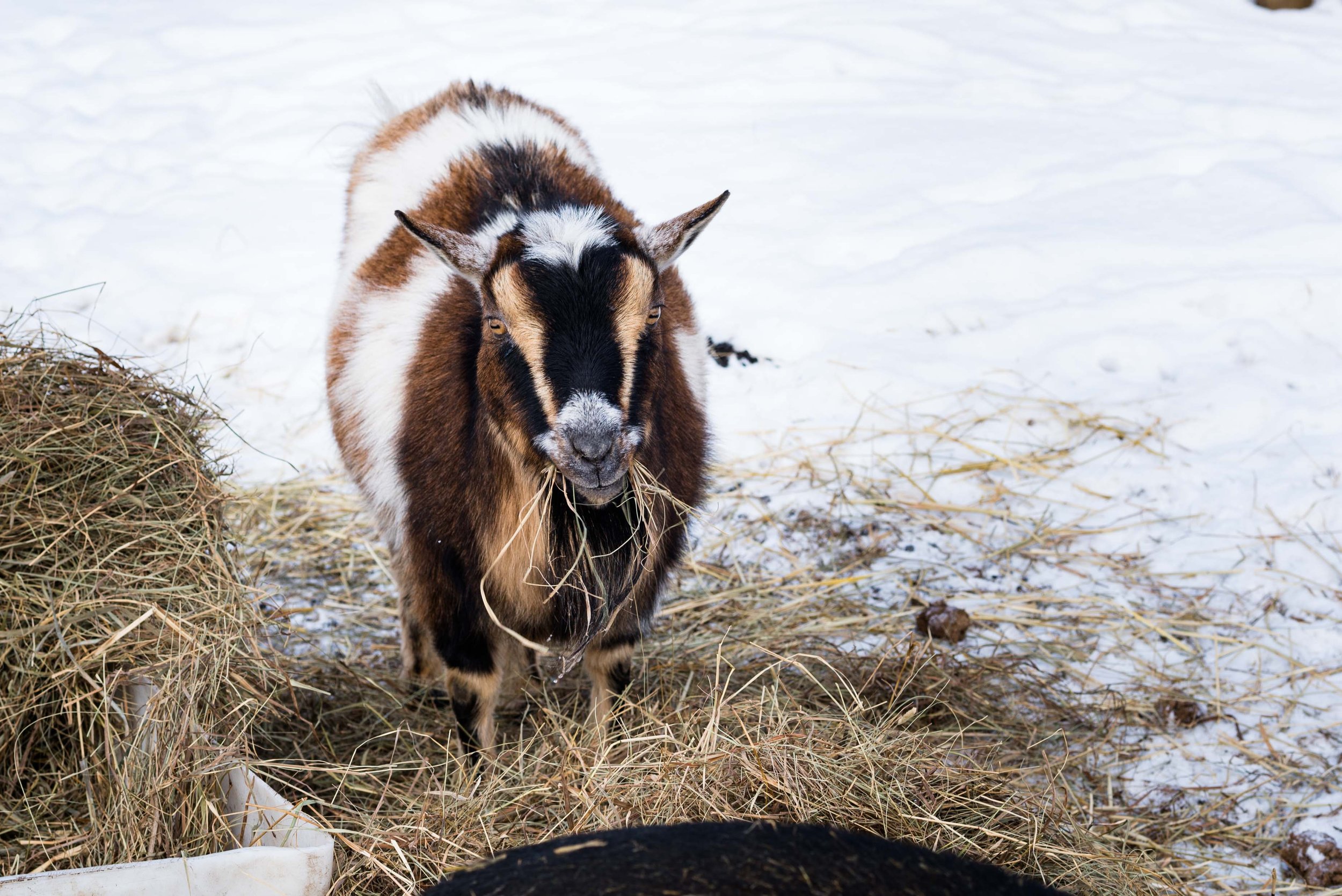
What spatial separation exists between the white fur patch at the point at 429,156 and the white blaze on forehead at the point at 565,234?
0.85m

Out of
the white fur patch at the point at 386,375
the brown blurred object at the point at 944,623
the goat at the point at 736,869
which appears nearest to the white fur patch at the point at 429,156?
the white fur patch at the point at 386,375

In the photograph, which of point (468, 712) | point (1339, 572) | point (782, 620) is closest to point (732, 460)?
point (782, 620)

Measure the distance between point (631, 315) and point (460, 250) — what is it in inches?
18.8

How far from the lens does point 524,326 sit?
2656 millimetres

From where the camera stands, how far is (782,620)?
12.8ft

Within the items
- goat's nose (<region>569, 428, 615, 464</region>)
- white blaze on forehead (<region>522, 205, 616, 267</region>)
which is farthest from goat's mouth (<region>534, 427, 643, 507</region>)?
white blaze on forehead (<region>522, 205, 616, 267</region>)

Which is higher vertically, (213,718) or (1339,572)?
(213,718)

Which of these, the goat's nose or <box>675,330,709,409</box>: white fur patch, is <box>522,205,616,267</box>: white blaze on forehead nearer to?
the goat's nose

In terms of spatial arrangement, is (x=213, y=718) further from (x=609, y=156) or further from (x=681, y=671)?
(x=609, y=156)

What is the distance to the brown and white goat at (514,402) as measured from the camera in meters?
2.65

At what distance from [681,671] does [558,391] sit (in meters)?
1.40

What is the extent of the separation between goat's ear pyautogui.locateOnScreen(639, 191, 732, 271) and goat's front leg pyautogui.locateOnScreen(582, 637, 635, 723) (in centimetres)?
111

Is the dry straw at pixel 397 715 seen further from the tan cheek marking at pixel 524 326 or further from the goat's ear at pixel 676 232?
the goat's ear at pixel 676 232

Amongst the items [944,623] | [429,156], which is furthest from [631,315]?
[944,623]
